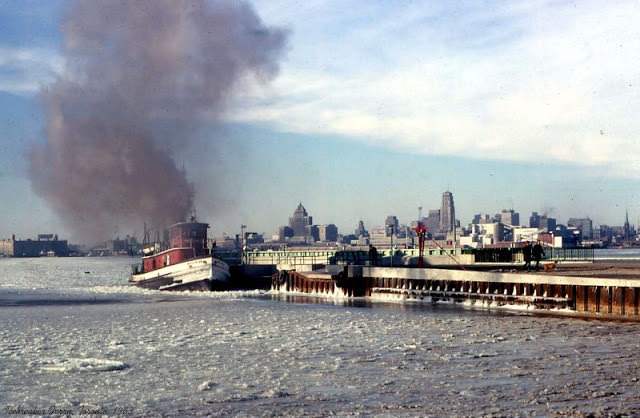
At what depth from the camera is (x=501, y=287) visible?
54062 millimetres

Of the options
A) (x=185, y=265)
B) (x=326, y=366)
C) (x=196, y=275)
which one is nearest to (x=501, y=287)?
(x=326, y=366)

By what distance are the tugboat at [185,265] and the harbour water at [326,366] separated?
1326 inches

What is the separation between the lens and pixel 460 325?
139 feet

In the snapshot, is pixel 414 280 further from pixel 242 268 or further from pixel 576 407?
pixel 576 407

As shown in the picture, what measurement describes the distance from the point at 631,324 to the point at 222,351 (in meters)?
19.0

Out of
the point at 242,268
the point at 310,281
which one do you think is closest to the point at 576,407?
the point at 310,281

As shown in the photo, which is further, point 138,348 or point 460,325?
point 460,325

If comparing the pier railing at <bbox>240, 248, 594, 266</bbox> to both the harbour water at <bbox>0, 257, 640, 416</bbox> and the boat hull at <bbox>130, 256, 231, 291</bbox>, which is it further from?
the harbour water at <bbox>0, 257, 640, 416</bbox>

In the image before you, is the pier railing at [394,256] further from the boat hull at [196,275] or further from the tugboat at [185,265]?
the boat hull at [196,275]

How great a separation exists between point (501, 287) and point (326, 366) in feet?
88.3

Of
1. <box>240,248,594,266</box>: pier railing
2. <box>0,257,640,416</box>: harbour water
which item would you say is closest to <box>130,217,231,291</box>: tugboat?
<box>240,248,594,266</box>: pier railing

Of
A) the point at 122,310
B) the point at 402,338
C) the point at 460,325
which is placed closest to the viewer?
the point at 402,338

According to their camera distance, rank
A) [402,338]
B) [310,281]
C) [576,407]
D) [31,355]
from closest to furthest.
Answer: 1. [576,407]
2. [31,355]
3. [402,338]
4. [310,281]

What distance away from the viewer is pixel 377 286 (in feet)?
220
